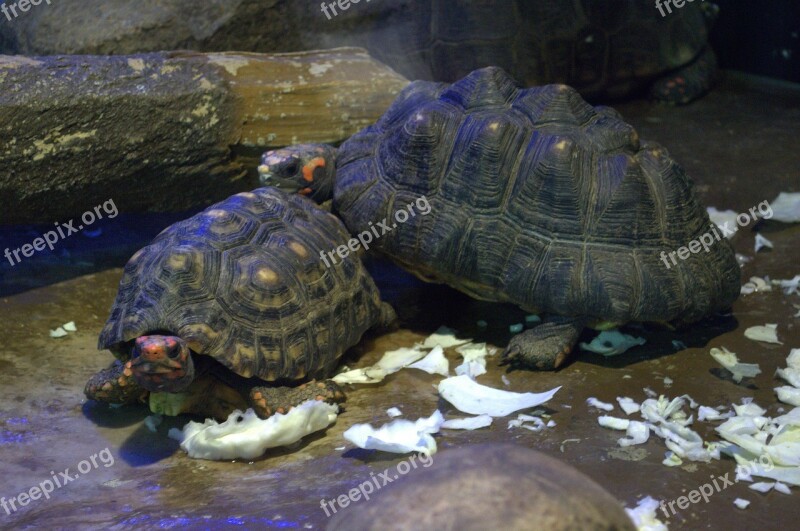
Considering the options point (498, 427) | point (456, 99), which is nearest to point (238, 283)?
point (498, 427)

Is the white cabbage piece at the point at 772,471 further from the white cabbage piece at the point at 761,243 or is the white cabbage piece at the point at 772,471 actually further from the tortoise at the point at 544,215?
the white cabbage piece at the point at 761,243

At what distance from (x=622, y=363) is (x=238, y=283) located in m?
2.20

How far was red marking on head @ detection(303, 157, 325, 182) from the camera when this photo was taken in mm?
5215

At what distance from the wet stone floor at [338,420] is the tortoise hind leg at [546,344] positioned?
91 mm

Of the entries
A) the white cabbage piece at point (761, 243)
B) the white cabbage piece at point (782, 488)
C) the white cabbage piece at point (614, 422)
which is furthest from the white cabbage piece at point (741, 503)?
the white cabbage piece at point (761, 243)

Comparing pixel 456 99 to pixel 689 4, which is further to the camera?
pixel 689 4

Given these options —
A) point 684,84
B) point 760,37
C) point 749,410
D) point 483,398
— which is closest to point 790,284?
point 749,410

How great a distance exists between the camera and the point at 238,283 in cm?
415

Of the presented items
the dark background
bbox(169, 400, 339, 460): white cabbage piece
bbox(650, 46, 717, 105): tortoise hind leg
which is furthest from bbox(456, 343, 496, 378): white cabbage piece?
the dark background

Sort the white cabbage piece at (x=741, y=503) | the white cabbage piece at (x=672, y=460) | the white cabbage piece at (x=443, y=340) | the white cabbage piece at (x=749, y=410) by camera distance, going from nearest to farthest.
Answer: the white cabbage piece at (x=741, y=503)
the white cabbage piece at (x=672, y=460)
the white cabbage piece at (x=749, y=410)
the white cabbage piece at (x=443, y=340)

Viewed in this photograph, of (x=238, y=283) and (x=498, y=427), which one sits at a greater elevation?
(x=238, y=283)

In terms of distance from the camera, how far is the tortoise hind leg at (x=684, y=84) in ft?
27.4

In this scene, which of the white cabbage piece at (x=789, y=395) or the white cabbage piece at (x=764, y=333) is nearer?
the white cabbage piece at (x=789, y=395)

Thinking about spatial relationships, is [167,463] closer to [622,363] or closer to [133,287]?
[133,287]
